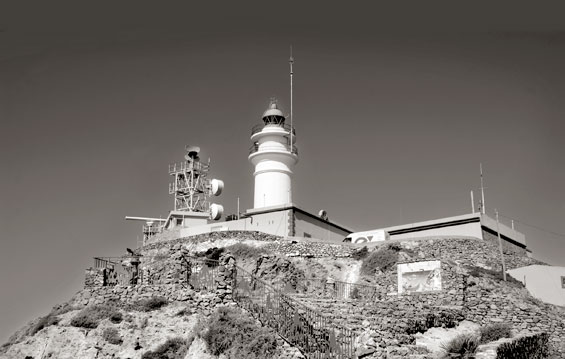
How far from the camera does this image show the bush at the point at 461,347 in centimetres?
1767

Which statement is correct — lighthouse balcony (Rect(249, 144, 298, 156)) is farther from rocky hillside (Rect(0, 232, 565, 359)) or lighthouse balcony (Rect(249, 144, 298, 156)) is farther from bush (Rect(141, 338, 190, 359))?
bush (Rect(141, 338, 190, 359))

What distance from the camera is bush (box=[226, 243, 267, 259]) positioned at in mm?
37100

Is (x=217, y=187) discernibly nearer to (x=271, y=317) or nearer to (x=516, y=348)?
(x=271, y=317)

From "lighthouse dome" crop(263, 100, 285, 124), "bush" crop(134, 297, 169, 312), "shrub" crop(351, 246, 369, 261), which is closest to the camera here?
"bush" crop(134, 297, 169, 312)

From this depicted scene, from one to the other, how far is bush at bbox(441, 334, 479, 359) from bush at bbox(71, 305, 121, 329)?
1191cm

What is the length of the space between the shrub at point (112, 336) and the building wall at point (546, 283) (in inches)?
826

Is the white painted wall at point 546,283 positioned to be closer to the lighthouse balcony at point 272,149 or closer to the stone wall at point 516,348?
the stone wall at point 516,348

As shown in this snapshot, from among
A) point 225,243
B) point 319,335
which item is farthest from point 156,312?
point 225,243

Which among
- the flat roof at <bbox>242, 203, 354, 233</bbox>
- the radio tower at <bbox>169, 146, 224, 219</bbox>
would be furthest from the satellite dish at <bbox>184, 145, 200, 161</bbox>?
the flat roof at <bbox>242, 203, 354, 233</bbox>

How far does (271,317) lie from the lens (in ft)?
63.0

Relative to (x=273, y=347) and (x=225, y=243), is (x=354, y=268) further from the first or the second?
(x=273, y=347)

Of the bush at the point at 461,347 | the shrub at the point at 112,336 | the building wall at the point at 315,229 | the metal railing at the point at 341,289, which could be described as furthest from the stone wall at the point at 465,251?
the shrub at the point at 112,336

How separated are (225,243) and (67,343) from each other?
1820cm

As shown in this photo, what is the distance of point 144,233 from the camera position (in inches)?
2327
